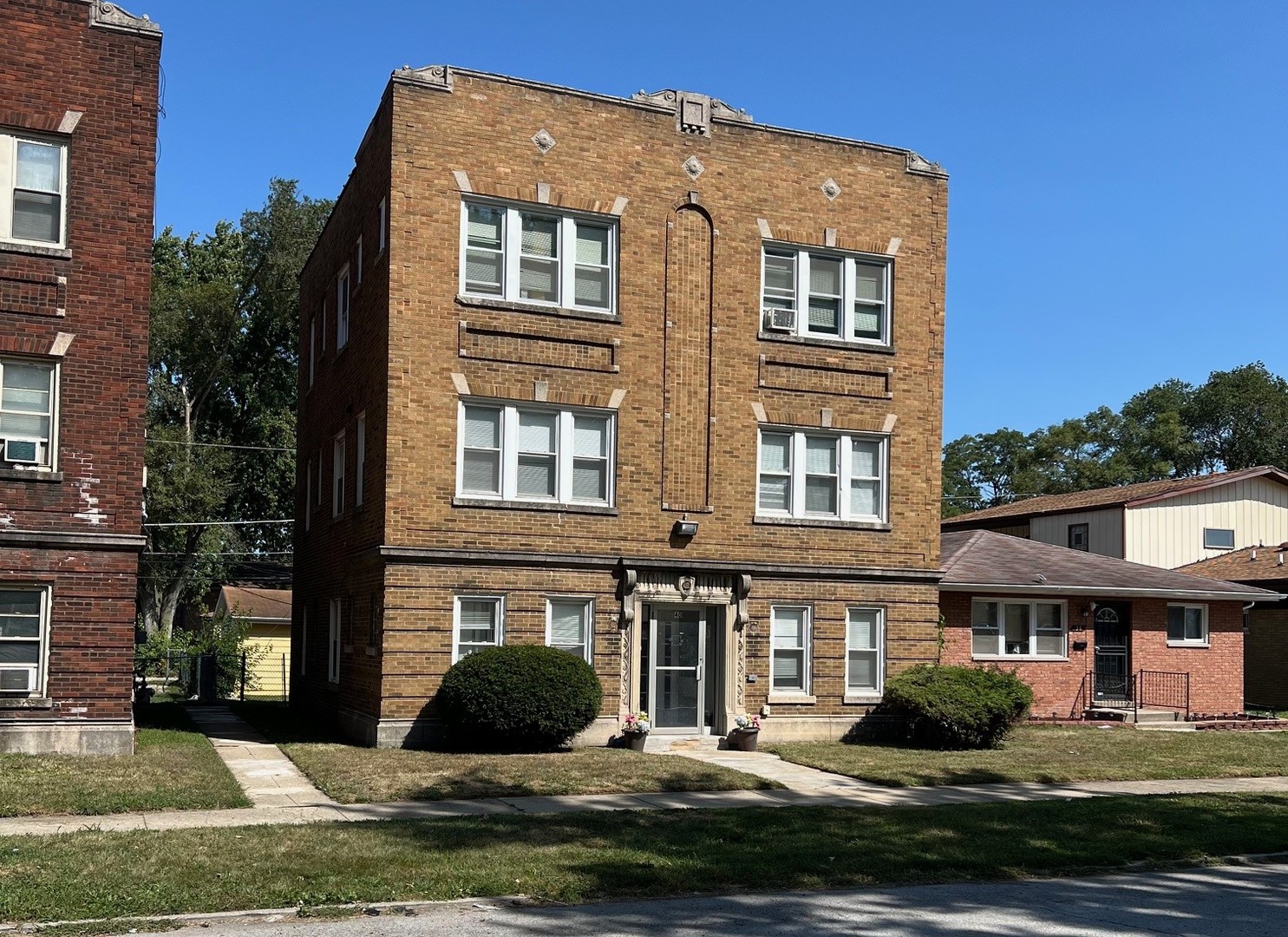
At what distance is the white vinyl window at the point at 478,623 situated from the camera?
19859 millimetres

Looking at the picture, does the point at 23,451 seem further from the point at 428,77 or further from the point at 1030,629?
the point at 1030,629

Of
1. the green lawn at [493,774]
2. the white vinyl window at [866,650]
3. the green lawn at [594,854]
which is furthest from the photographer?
the white vinyl window at [866,650]

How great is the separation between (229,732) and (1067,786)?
1363cm

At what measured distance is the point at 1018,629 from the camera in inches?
1059

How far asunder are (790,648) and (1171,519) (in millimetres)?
19616

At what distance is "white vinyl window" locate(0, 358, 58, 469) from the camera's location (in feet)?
58.2

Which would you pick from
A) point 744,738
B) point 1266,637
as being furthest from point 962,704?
point 1266,637

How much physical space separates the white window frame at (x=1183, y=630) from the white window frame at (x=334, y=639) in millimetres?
17114

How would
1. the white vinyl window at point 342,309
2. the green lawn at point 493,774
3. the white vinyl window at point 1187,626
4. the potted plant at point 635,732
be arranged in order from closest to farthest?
the green lawn at point 493,774, the potted plant at point 635,732, the white vinyl window at point 342,309, the white vinyl window at point 1187,626

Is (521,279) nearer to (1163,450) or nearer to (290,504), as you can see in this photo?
(290,504)

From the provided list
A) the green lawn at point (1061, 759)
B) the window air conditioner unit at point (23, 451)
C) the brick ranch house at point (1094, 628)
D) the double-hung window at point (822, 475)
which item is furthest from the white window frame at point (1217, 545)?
the window air conditioner unit at point (23, 451)

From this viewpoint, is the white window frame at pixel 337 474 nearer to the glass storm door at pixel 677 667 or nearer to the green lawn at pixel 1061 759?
the glass storm door at pixel 677 667

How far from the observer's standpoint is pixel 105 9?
60.7 feet

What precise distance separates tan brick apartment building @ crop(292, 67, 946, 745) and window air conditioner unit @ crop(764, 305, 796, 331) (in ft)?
0.12
